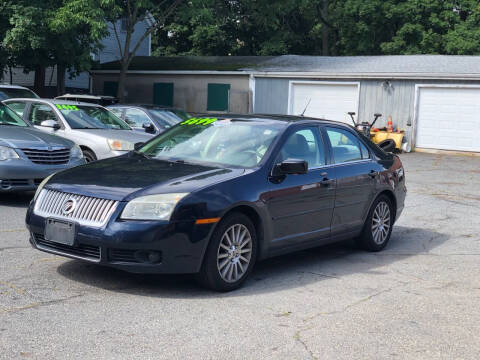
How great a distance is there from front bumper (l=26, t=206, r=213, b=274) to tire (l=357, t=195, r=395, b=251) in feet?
9.13

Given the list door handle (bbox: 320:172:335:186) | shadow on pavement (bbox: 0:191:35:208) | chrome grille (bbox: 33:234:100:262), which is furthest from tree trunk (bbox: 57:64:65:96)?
chrome grille (bbox: 33:234:100:262)

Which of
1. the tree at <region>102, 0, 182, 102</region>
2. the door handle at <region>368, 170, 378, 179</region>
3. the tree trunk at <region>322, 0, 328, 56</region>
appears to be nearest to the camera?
the door handle at <region>368, 170, 378, 179</region>

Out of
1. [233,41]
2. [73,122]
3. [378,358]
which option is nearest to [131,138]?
[73,122]

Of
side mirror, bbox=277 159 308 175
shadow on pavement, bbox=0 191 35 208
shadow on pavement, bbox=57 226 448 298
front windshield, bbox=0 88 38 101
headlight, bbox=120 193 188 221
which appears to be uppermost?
front windshield, bbox=0 88 38 101

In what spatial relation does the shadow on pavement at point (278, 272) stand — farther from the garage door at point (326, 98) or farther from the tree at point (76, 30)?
the tree at point (76, 30)

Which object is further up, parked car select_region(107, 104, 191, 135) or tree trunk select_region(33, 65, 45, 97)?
tree trunk select_region(33, 65, 45, 97)

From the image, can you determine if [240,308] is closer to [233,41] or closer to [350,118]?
[350,118]

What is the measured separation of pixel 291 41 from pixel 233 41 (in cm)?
375

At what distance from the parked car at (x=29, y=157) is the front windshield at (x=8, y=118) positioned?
22.0 inches

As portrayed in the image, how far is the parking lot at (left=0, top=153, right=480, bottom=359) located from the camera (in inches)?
184

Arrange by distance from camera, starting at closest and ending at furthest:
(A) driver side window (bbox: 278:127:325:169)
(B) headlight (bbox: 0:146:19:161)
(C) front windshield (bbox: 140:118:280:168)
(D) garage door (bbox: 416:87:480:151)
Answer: (C) front windshield (bbox: 140:118:280:168) → (A) driver side window (bbox: 278:127:325:169) → (B) headlight (bbox: 0:146:19:161) → (D) garage door (bbox: 416:87:480:151)

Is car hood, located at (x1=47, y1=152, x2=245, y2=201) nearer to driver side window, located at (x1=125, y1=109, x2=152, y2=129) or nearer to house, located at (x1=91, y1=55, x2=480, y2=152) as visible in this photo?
driver side window, located at (x1=125, y1=109, x2=152, y2=129)

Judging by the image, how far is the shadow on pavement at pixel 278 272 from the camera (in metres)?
6.06

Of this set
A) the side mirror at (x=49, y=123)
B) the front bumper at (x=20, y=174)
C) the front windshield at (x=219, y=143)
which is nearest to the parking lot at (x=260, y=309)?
the front windshield at (x=219, y=143)
